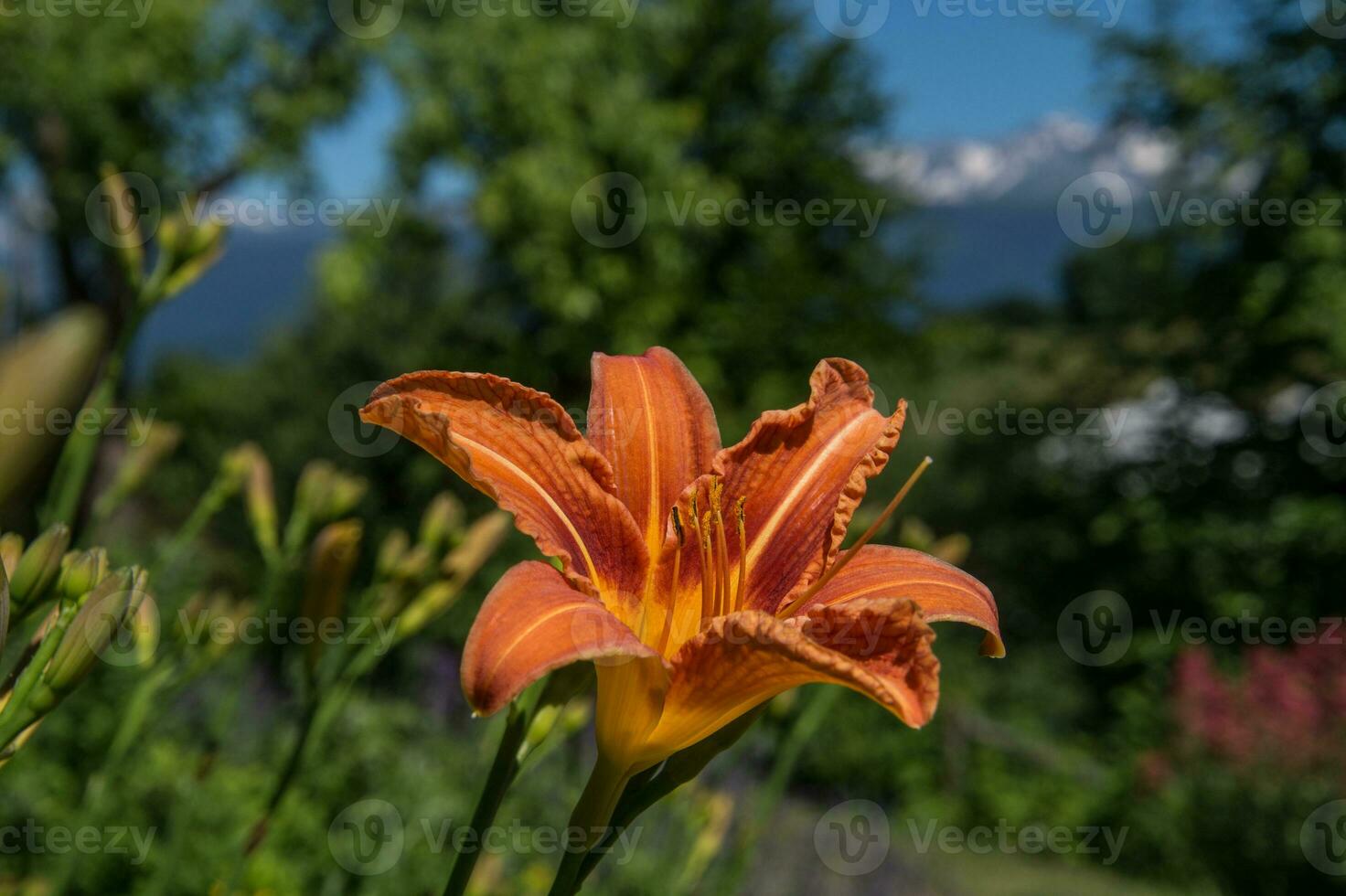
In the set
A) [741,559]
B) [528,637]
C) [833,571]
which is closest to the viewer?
[528,637]

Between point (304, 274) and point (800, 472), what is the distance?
1549 centimetres

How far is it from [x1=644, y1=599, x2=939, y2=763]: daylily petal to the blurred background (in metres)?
3.10

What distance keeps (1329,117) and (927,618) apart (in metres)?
10.6

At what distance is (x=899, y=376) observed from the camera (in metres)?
11.2

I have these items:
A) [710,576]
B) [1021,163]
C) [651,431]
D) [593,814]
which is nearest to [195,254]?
[651,431]

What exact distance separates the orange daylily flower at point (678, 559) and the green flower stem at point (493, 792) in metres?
0.07

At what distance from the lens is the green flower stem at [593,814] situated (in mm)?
714

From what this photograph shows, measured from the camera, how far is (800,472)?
41.0 inches

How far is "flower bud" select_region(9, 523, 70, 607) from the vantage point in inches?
31.7

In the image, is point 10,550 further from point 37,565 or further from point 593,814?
point 593,814

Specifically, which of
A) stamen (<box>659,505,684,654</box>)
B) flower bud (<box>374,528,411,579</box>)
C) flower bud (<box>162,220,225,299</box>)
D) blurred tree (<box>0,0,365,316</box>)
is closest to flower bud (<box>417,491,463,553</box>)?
flower bud (<box>374,528,411,579</box>)

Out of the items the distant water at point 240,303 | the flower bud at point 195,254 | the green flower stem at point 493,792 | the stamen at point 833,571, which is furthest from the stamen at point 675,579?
the distant water at point 240,303

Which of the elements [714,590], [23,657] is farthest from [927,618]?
[23,657]

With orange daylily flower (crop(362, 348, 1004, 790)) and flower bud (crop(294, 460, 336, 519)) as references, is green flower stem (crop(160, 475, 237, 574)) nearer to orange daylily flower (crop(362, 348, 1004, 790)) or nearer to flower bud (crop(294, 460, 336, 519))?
flower bud (crop(294, 460, 336, 519))
